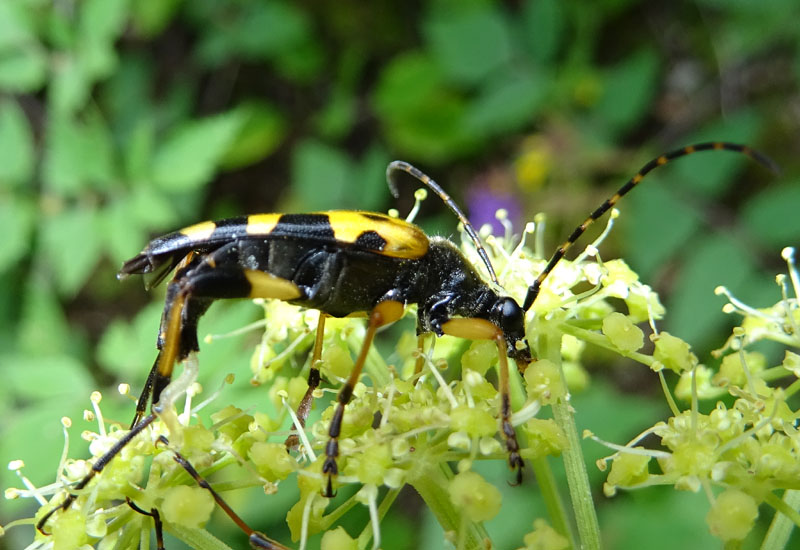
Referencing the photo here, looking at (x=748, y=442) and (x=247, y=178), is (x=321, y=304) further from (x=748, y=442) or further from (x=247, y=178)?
(x=247, y=178)

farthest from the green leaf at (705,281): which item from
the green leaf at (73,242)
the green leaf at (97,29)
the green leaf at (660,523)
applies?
the green leaf at (97,29)

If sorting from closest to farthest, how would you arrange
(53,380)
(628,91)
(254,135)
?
1. (53,380)
2. (628,91)
3. (254,135)

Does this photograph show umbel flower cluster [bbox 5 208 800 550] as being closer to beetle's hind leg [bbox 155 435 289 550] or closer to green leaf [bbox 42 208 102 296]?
beetle's hind leg [bbox 155 435 289 550]

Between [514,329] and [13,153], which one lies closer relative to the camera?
[514,329]

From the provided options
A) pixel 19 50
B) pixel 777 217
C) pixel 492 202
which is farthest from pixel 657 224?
pixel 19 50

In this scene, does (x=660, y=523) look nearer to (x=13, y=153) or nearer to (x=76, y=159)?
(x=76, y=159)

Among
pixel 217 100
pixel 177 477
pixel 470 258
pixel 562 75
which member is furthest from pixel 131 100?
pixel 177 477

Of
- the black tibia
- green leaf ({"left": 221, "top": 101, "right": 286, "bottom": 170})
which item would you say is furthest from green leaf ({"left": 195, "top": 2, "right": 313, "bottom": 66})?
the black tibia
